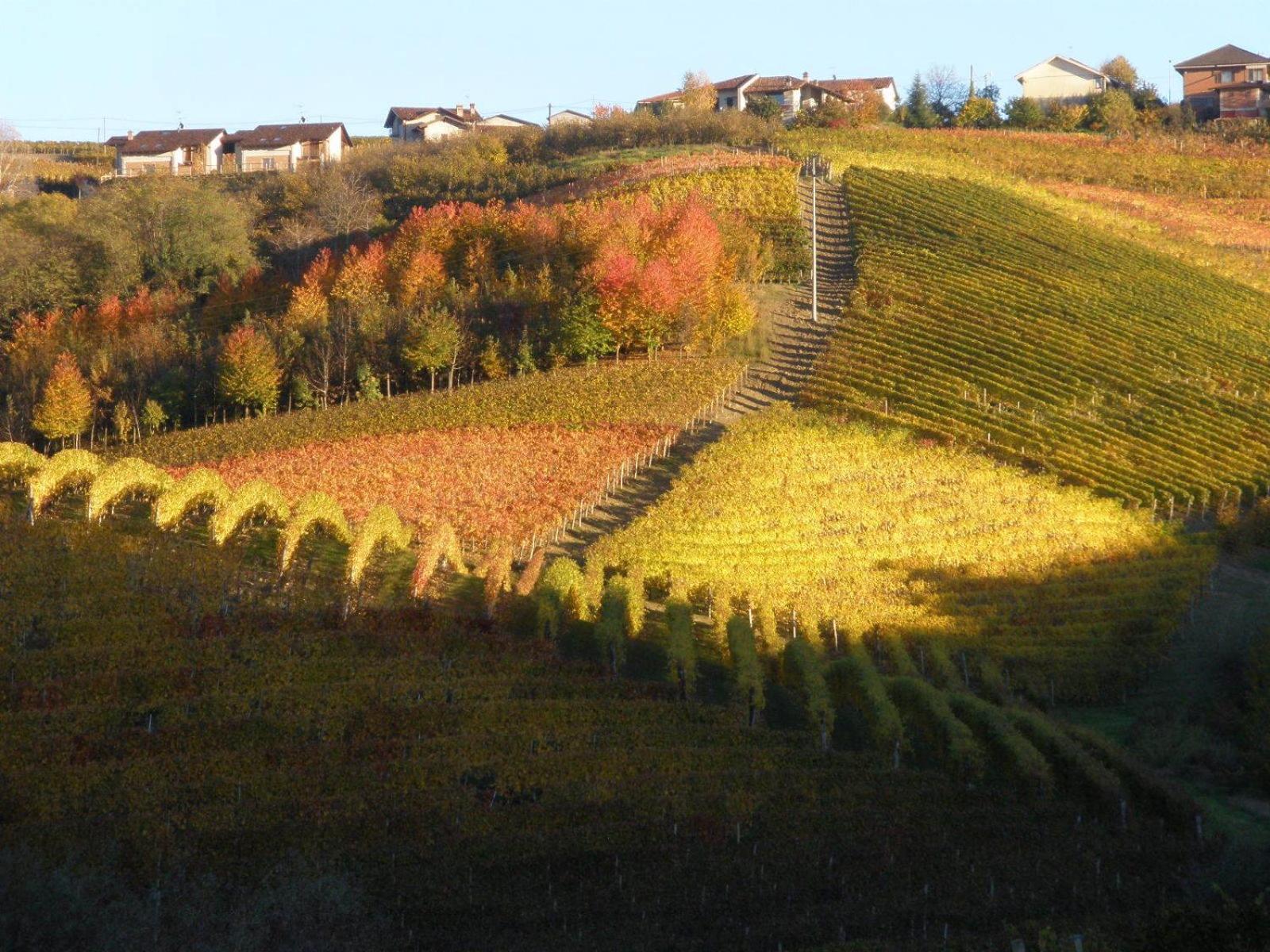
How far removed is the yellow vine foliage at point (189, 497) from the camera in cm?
3269

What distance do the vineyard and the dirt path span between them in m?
1.02

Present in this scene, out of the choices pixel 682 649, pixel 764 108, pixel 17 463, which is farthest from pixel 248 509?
pixel 764 108

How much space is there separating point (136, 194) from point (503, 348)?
30317 mm

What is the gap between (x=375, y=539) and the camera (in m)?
31.9

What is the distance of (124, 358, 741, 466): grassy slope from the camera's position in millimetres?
44344

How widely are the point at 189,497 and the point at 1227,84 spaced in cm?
8786

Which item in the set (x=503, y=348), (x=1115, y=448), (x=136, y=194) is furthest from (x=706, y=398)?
(x=136, y=194)

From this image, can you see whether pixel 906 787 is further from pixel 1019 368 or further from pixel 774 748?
pixel 1019 368

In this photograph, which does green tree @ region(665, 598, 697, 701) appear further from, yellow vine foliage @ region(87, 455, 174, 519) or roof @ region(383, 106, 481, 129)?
roof @ region(383, 106, 481, 129)

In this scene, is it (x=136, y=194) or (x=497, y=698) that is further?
(x=136, y=194)

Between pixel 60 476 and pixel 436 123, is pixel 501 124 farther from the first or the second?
pixel 60 476

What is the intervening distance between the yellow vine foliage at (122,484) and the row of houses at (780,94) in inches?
2575

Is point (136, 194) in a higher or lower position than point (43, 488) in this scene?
higher

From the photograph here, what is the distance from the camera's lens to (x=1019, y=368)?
46.7 meters
